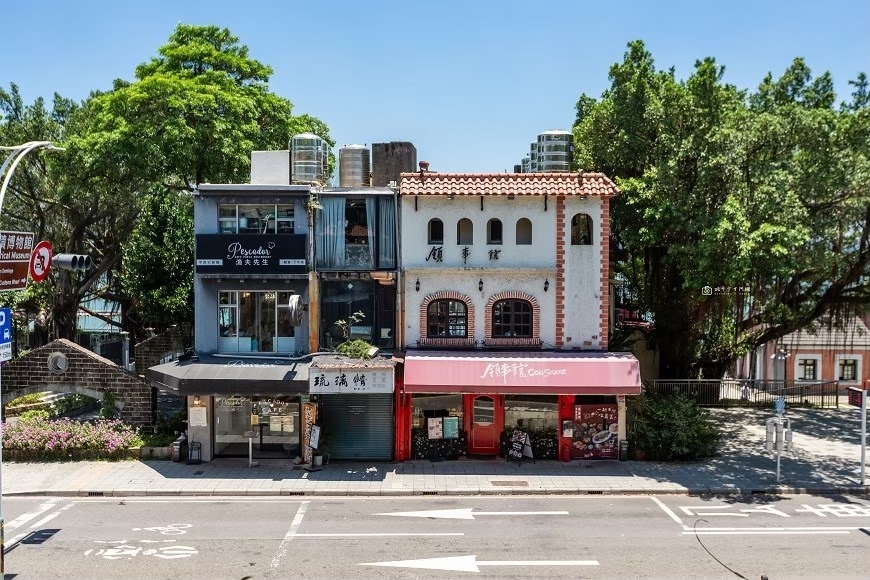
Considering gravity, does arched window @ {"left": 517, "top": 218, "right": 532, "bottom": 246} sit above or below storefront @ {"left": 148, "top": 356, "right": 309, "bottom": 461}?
above

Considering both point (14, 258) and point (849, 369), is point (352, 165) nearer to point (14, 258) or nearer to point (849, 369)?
point (14, 258)

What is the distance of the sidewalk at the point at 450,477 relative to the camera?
19875 millimetres

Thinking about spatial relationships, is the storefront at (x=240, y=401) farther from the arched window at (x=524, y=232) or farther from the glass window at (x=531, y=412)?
the arched window at (x=524, y=232)

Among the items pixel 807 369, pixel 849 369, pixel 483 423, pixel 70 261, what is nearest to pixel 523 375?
pixel 483 423

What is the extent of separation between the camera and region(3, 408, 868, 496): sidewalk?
19875 mm

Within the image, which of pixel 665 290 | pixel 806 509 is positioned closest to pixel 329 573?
pixel 806 509

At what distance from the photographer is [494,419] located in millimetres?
22953

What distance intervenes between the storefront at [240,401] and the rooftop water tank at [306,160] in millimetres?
6532

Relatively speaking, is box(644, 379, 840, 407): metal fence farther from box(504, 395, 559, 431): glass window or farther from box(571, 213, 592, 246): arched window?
box(571, 213, 592, 246): arched window

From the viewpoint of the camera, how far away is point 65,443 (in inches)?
Result: 880

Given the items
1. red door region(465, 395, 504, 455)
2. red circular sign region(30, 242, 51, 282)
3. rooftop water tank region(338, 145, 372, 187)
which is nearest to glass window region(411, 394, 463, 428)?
red door region(465, 395, 504, 455)

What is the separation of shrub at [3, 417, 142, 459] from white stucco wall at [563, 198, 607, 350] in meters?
15.2

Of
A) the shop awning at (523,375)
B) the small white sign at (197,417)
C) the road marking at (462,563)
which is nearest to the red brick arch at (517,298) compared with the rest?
the shop awning at (523,375)

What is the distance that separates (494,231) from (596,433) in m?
7.62
